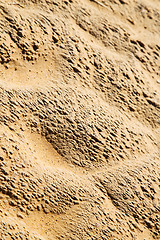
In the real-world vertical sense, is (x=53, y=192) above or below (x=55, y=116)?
below

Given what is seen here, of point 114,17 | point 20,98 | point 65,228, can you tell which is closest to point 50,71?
point 20,98

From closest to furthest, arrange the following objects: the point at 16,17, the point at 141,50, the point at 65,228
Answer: the point at 65,228 → the point at 16,17 → the point at 141,50

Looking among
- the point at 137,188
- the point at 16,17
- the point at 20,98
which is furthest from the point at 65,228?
the point at 16,17

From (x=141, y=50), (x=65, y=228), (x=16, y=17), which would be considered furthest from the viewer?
(x=141, y=50)

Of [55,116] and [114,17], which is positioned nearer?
[55,116]

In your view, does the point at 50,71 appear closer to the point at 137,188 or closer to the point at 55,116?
the point at 55,116

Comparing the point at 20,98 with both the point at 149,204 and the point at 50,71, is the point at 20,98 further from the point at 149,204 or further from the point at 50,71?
the point at 149,204

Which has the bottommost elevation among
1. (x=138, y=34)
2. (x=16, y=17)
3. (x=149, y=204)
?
(x=149, y=204)
